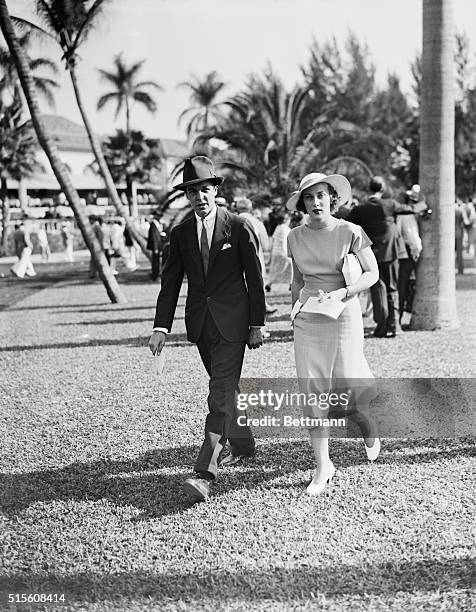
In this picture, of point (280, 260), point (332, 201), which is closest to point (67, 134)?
point (280, 260)

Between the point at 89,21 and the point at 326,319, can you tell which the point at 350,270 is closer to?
the point at 326,319

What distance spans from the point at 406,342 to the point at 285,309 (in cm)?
375

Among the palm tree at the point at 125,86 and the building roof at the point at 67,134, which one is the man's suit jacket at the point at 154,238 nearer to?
the palm tree at the point at 125,86

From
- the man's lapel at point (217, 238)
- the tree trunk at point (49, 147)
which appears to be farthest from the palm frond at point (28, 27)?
the man's lapel at point (217, 238)

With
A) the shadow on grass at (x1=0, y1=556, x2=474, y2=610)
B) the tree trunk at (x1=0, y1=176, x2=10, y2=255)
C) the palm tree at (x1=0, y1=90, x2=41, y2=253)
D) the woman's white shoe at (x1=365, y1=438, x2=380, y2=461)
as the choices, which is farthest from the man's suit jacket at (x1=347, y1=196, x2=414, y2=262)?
the palm tree at (x1=0, y1=90, x2=41, y2=253)

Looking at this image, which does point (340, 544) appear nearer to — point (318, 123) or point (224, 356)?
point (224, 356)

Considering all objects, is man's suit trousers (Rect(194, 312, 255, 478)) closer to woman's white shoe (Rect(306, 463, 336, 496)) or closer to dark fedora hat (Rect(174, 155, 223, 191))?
woman's white shoe (Rect(306, 463, 336, 496))

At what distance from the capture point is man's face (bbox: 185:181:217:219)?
4.54m

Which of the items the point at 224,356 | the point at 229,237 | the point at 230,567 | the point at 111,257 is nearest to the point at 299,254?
the point at 229,237

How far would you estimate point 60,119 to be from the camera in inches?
3516

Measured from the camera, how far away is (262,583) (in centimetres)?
339

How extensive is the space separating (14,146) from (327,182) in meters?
44.5

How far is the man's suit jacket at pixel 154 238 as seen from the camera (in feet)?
63.5

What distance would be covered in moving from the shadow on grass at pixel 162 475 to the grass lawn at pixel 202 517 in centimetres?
1
